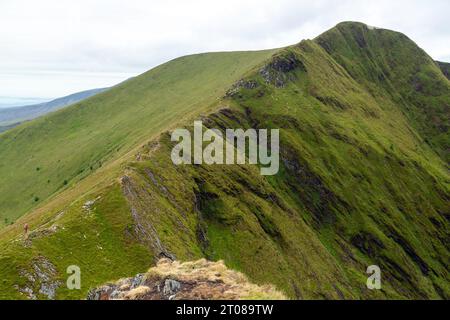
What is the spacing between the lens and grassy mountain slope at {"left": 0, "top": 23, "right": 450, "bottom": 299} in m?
44.1

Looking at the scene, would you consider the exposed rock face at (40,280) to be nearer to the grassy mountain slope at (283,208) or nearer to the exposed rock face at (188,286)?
the grassy mountain slope at (283,208)

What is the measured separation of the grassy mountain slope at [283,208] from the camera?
4409 cm

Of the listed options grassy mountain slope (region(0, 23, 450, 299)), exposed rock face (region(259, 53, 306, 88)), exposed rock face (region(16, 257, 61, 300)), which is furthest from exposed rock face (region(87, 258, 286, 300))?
exposed rock face (region(259, 53, 306, 88))

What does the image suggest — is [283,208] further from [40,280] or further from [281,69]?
[281,69]

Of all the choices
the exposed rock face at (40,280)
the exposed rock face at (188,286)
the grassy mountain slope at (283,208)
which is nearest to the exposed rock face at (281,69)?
the grassy mountain slope at (283,208)

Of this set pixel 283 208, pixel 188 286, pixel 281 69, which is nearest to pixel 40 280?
pixel 188 286

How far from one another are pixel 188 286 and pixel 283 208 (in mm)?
75377

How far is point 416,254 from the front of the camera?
4857 inches

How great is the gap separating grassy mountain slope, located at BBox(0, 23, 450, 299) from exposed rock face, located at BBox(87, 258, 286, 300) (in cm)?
1130

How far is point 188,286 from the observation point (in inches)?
995

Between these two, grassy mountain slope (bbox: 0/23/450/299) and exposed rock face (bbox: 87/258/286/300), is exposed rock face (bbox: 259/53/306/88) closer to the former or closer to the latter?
grassy mountain slope (bbox: 0/23/450/299)

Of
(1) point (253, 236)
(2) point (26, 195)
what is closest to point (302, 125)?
(1) point (253, 236)
